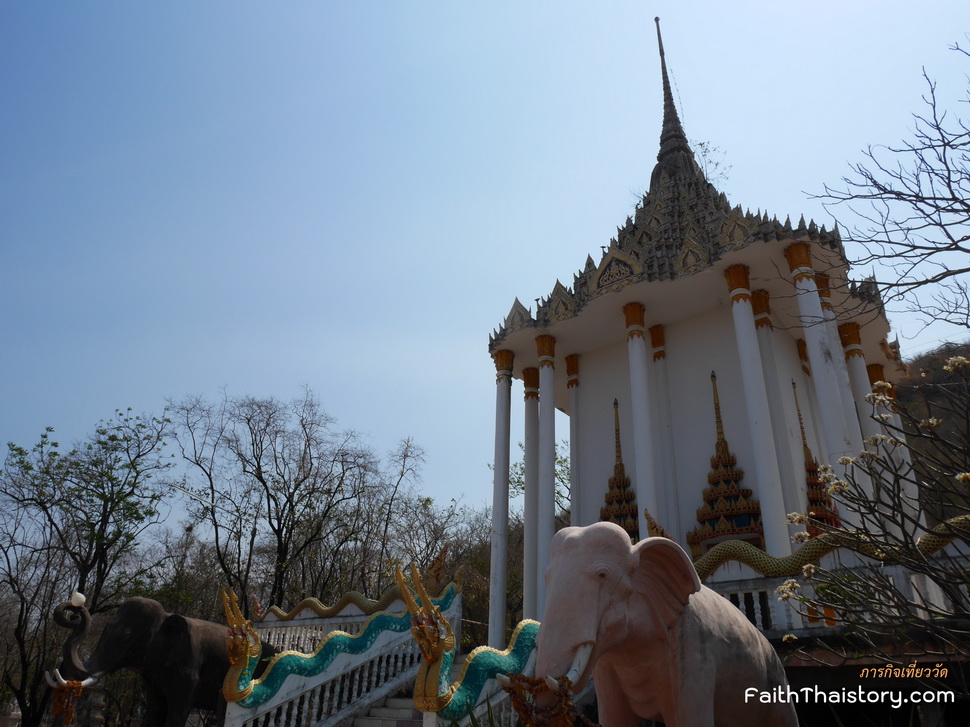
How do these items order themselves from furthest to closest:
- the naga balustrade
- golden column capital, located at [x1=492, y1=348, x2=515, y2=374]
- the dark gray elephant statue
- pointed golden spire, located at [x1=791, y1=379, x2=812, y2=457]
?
golden column capital, located at [x1=492, y1=348, x2=515, y2=374] < pointed golden spire, located at [x1=791, y1=379, x2=812, y2=457] < the dark gray elephant statue < the naga balustrade

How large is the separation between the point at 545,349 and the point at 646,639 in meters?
12.3

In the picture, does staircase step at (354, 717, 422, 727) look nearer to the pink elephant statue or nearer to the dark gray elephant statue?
the dark gray elephant statue

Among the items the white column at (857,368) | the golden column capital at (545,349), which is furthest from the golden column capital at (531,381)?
the white column at (857,368)

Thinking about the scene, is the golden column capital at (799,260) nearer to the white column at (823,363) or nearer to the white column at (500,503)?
the white column at (823,363)

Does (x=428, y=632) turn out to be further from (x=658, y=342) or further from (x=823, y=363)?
(x=658, y=342)

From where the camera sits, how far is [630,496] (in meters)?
14.2

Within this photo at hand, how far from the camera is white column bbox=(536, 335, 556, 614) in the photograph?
13414 millimetres

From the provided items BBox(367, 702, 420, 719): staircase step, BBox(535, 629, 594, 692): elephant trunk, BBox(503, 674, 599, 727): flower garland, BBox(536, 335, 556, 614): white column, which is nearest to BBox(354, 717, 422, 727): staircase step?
BBox(367, 702, 420, 719): staircase step

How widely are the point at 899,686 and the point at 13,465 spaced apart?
1868 cm

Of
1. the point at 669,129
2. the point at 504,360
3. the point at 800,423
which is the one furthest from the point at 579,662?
the point at 669,129

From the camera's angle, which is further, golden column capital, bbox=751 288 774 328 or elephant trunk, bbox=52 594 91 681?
golden column capital, bbox=751 288 774 328

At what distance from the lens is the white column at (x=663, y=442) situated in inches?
523

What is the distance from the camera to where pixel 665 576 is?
3299 millimetres

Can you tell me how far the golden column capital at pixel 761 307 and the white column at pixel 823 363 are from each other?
65.7 inches
